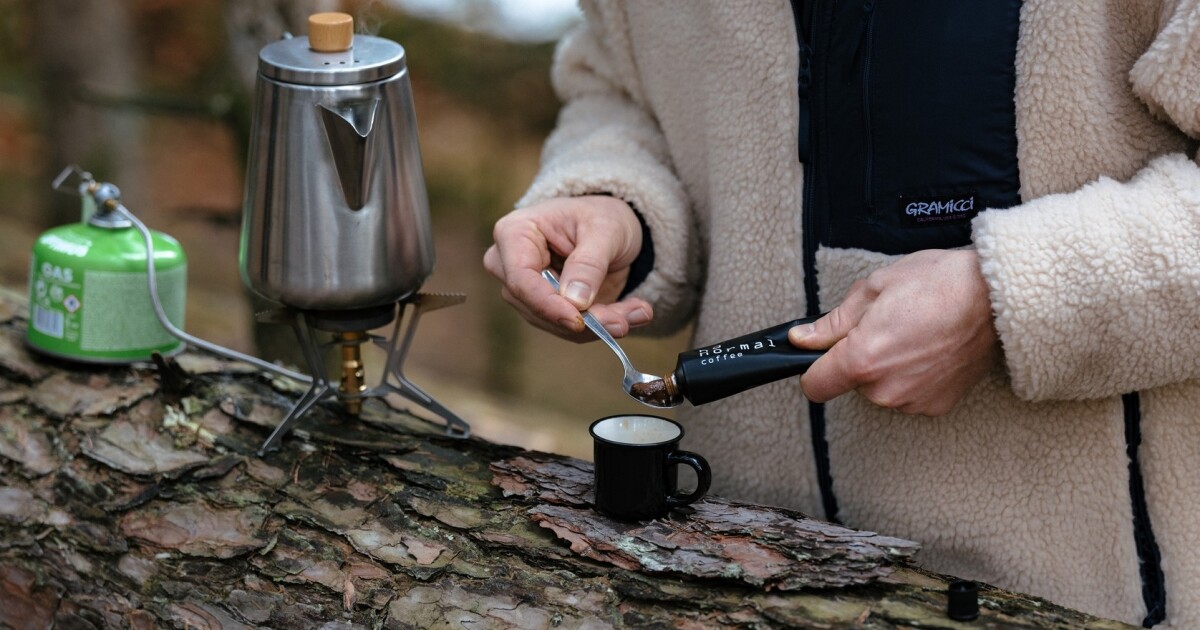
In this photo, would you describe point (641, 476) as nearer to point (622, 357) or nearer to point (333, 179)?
point (622, 357)

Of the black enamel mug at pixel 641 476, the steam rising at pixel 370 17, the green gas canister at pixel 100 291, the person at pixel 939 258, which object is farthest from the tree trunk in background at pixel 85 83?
the black enamel mug at pixel 641 476

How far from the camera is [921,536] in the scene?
3.70ft

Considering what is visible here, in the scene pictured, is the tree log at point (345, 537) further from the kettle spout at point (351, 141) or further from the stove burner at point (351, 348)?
the kettle spout at point (351, 141)

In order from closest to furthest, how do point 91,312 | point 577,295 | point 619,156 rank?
1. point 577,295
2. point 619,156
3. point 91,312

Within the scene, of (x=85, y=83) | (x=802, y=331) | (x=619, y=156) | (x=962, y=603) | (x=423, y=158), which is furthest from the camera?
(x=423, y=158)

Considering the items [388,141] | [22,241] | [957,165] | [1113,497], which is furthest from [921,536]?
[22,241]

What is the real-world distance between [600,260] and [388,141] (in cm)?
26

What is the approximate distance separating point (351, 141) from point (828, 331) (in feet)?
1.71

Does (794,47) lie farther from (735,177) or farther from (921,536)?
(921,536)

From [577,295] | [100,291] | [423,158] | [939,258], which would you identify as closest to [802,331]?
[939,258]

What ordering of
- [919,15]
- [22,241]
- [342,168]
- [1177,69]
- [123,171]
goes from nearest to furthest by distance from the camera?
[1177,69] → [919,15] → [342,168] → [123,171] → [22,241]

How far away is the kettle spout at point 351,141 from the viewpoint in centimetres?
113

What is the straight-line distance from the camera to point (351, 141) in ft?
3.75

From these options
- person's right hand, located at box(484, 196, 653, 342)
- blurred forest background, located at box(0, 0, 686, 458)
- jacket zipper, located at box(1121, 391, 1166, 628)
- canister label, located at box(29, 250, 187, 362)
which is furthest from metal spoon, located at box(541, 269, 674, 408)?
blurred forest background, located at box(0, 0, 686, 458)
